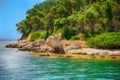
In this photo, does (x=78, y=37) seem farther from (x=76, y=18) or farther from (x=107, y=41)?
(x=107, y=41)

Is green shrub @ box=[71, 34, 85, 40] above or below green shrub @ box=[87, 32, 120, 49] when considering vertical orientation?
above

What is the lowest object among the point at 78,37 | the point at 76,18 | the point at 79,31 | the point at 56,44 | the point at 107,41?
the point at 107,41

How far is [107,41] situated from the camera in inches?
2879

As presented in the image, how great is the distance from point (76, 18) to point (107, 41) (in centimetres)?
3356

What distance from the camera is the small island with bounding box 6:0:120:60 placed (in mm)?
72375

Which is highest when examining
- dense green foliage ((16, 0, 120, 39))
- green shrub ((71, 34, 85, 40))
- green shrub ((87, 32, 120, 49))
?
dense green foliage ((16, 0, 120, 39))

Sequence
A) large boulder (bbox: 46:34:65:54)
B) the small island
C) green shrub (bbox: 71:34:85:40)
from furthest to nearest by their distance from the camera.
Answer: green shrub (bbox: 71:34:85:40), large boulder (bbox: 46:34:65:54), the small island

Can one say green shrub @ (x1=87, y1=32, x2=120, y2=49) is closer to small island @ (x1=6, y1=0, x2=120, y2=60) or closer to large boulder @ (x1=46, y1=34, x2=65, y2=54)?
small island @ (x1=6, y1=0, x2=120, y2=60)

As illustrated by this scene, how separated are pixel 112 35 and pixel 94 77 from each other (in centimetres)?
3968

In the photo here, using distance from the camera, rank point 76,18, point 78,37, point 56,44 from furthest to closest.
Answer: point 76,18 < point 78,37 < point 56,44

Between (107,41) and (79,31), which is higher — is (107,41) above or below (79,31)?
below

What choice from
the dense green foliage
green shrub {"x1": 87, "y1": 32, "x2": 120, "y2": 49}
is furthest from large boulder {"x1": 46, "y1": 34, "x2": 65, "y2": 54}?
the dense green foliage

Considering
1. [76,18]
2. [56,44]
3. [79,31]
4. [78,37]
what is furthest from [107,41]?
[79,31]

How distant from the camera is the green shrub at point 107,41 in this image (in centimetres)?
7138
